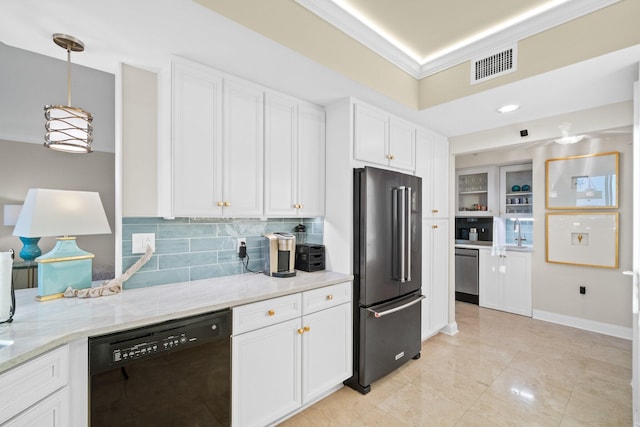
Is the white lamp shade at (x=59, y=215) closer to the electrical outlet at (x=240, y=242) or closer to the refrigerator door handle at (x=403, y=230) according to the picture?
the electrical outlet at (x=240, y=242)

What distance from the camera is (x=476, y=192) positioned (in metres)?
5.11

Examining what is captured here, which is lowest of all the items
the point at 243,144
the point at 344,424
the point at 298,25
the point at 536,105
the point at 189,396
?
the point at 344,424

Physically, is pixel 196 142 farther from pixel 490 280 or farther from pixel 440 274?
pixel 490 280

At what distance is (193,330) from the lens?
155 cm

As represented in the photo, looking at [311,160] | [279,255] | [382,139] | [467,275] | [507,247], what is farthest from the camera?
[467,275]

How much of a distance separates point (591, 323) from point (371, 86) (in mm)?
3980

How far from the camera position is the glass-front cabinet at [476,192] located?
4844 mm

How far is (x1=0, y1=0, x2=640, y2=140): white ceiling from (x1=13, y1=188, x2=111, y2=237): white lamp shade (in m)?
0.84

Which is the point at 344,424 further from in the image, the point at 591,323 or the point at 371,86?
the point at 591,323

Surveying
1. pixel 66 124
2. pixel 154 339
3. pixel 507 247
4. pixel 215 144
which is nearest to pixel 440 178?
pixel 507 247

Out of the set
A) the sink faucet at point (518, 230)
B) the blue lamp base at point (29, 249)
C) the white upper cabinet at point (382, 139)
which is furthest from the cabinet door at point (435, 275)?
the blue lamp base at point (29, 249)

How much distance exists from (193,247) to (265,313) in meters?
0.77

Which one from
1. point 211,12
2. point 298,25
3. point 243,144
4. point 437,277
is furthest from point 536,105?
point 211,12

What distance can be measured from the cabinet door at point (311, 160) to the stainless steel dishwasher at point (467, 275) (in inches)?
127
